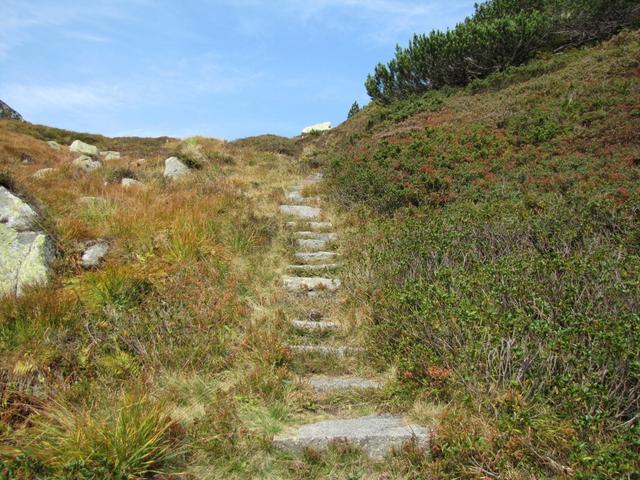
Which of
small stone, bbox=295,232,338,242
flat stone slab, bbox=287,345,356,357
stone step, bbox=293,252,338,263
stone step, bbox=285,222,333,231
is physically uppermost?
stone step, bbox=285,222,333,231

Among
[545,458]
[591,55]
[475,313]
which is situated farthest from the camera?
[591,55]

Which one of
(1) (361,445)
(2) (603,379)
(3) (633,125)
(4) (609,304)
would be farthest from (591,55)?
(1) (361,445)

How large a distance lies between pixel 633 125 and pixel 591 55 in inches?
350

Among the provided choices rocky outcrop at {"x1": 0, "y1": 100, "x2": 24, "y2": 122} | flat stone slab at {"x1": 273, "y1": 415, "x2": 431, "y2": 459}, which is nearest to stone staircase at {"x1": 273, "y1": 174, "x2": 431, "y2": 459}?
flat stone slab at {"x1": 273, "y1": 415, "x2": 431, "y2": 459}

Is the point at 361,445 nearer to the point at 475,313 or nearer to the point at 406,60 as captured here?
the point at 475,313

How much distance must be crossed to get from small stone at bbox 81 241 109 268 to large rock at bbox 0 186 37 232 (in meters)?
0.95

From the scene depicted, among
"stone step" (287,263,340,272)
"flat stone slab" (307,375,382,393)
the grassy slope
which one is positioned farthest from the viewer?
"stone step" (287,263,340,272)

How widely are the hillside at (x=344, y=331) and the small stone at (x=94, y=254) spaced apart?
65mm

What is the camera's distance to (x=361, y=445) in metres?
3.58

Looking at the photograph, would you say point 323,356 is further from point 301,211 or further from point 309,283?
point 301,211

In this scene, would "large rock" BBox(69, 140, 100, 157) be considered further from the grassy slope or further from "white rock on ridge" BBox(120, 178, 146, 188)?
the grassy slope

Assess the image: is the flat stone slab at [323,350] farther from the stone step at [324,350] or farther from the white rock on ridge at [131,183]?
the white rock on ridge at [131,183]

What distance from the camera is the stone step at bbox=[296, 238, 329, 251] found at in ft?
29.1

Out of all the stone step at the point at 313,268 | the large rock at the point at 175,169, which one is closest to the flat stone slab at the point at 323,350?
the stone step at the point at 313,268
